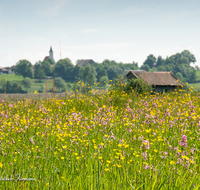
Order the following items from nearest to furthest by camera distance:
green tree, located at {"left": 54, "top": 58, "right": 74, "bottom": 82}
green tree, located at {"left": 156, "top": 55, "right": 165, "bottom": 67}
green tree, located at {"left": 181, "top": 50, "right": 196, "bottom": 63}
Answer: green tree, located at {"left": 54, "top": 58, "right": 74, "bottom": 82}, green tree, located at {"left": 156, "top": 55, "right": 165, "bottom": 67}, green tree, located at {"left": 181, "top": 50, "right": 196, "bottom": 63}

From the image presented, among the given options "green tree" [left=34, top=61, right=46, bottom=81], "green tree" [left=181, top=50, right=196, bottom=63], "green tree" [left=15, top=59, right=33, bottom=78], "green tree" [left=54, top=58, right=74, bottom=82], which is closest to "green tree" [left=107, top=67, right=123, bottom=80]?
"green tree" [left=54, top=58, right=74, bottom=82]

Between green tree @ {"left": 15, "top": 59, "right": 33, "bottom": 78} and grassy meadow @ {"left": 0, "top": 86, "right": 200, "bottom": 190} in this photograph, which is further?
green tree @ {"left": 15, "top": 59, "right": 33, "bottom": 78}

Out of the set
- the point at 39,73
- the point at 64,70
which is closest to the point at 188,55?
the point at 64,70

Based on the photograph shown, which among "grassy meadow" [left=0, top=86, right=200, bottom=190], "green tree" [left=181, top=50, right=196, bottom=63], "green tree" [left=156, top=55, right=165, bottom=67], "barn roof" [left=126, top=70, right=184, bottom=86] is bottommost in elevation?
"grassy meadow" [left=0, top=86, right=200, bottom=190]

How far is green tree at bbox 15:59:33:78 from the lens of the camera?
146 metres

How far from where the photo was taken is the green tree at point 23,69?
146375 millimetres

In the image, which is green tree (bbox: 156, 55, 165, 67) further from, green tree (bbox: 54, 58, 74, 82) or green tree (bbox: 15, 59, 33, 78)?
green tree (bbox: 15, 59, 33, 78)

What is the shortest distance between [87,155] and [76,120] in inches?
78.0

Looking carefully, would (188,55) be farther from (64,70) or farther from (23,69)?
(23,69)

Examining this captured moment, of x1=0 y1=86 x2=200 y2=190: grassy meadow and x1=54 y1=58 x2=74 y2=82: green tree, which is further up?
x1=54 y1=58 x2=74 y2=82: green tree

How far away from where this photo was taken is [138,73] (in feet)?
136

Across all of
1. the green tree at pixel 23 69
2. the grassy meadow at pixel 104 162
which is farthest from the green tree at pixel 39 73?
the grassy meadow at pixel 104 162

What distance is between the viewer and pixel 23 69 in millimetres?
147625

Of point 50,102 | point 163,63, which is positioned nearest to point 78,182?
point 50,102
